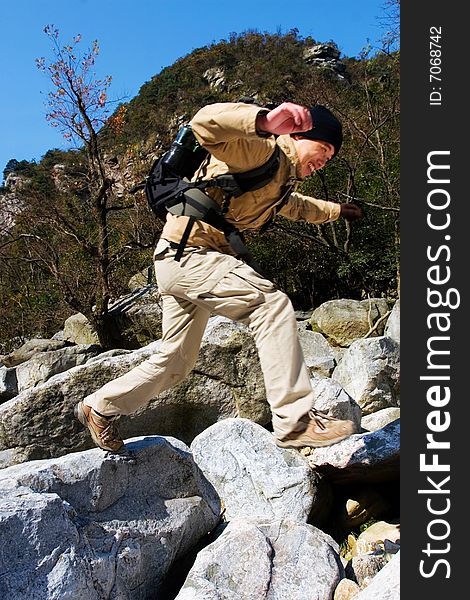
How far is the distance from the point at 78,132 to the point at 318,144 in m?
11.5

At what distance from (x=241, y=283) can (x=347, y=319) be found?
979 cm

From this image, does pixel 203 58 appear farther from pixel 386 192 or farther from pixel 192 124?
pixel 192 124

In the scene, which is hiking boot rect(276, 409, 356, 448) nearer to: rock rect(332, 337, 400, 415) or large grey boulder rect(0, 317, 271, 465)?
large grey boulder rect(0, 317, 271, 465)

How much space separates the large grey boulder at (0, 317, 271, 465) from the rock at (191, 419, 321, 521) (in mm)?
1254

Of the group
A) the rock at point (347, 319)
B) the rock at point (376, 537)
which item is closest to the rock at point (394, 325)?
the rock at point (347, 319)

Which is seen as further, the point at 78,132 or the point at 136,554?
the point at 78,132

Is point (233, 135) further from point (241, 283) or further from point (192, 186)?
point (241, 283)

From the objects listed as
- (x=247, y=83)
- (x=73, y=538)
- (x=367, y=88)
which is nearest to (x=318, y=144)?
(x=73, y=538)

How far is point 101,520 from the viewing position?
3566 mm

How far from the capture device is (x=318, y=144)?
136 inches

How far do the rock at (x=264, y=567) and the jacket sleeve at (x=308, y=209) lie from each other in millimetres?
1886

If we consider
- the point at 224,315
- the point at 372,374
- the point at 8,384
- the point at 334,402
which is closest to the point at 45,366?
the point at 8,384

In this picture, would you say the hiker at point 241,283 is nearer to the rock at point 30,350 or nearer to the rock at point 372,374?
the rock at point 372,374

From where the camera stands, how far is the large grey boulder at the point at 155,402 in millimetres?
6000
